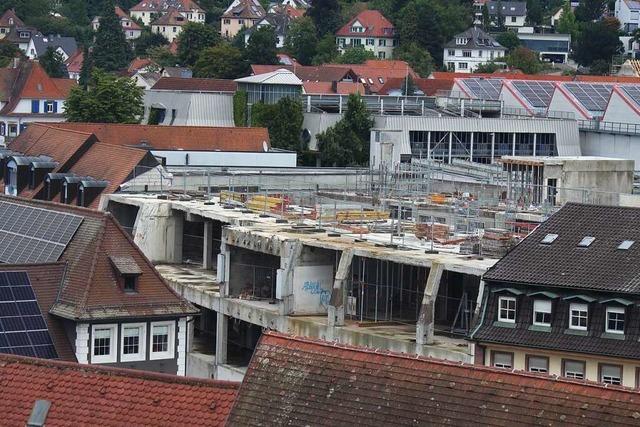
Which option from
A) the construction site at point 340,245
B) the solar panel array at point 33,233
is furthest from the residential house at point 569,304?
the solar panel array at point 33,233

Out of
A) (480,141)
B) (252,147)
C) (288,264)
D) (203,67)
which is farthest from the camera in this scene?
(203,67)

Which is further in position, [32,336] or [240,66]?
[240,66]

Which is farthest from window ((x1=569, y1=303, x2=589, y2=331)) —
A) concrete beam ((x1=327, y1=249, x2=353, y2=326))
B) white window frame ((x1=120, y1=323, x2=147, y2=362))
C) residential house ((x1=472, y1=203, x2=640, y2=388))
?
concrete beam ((x1=327, y1=249, x2=353, y2=326))

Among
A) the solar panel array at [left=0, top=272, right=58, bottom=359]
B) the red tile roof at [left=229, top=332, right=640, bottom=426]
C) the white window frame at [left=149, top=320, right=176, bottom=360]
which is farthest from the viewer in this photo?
the white window frame at [left=149, top=320, right=176, bottom=360]

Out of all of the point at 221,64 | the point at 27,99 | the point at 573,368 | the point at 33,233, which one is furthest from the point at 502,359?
the point at 221,64

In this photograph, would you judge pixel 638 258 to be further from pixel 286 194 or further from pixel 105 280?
pixel 286 194

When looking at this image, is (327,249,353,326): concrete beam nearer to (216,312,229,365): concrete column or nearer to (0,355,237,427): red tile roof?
(216,312,229,365): concrete column

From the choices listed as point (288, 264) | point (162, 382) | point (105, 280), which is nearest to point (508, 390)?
point (162, 382)
